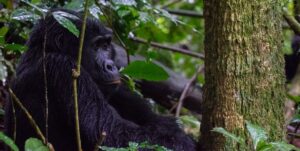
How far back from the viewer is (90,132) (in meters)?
2.80

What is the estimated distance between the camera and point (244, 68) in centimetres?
230

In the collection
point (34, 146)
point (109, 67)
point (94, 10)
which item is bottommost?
point (34, 146)

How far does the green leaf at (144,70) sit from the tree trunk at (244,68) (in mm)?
322

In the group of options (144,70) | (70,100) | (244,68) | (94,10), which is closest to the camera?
(244,68)

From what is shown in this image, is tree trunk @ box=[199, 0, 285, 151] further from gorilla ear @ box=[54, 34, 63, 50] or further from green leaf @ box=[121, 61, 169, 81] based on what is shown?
gorilla ear @ box=[54, 34, 63, 50]

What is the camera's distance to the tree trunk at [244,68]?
7.55ft

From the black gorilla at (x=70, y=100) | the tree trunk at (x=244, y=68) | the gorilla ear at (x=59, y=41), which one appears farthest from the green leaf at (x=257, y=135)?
the gorilla ear at (x=59, y=41)

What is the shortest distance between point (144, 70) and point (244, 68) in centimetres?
51

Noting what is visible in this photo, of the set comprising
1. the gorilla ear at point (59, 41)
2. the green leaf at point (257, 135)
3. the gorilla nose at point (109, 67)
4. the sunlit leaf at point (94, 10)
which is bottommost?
the green leaf at point (257, 135)

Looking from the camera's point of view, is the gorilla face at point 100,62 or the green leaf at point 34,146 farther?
the gorilla face at point 100,62

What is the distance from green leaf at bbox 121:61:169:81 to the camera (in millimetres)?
2586

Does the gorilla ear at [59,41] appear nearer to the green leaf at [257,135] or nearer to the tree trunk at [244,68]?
the tree trunk at [244,68]

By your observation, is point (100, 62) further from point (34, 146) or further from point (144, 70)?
point (34, 146)

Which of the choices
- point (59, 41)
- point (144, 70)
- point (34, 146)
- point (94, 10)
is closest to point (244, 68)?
point (144, 70)
